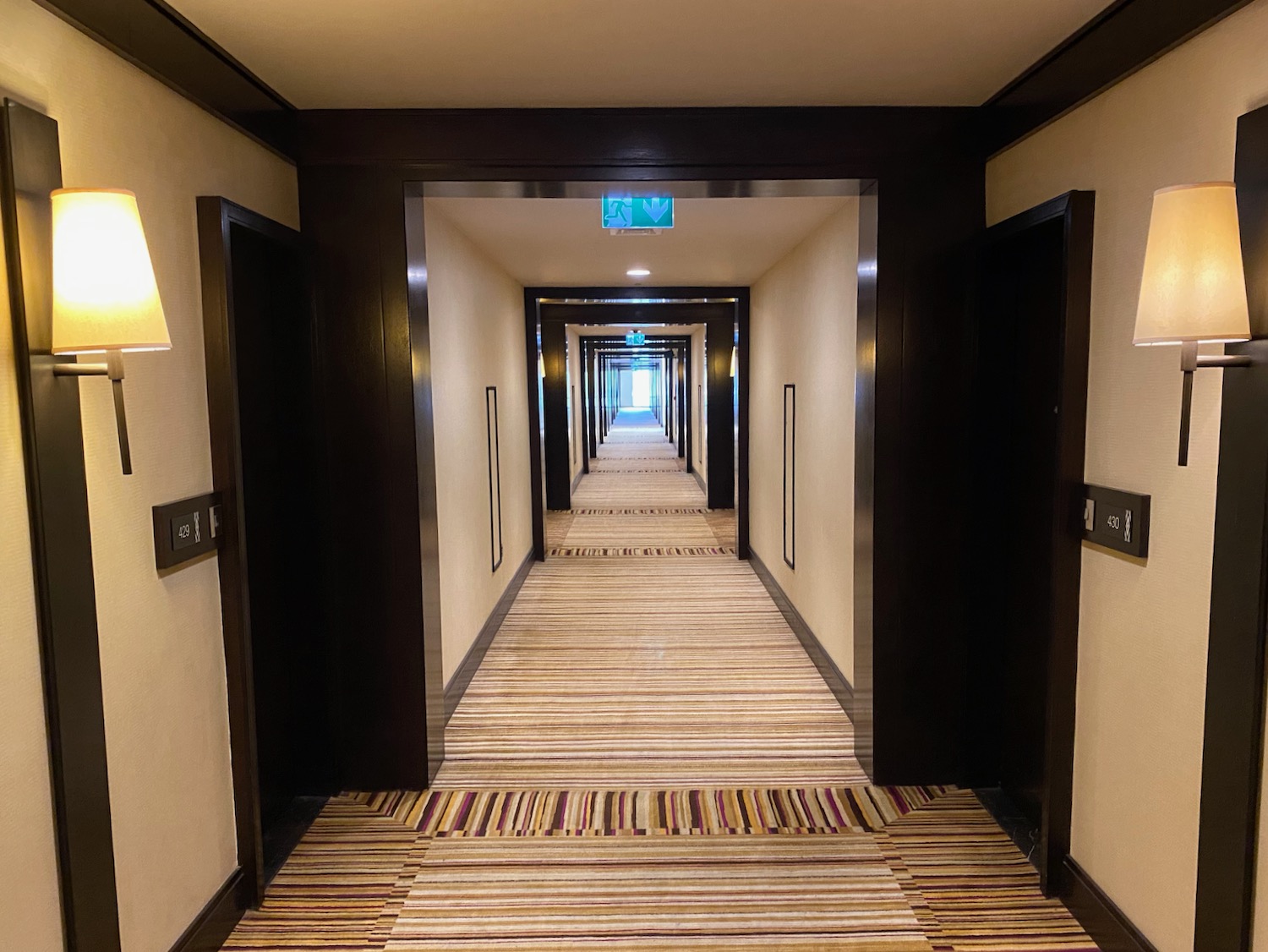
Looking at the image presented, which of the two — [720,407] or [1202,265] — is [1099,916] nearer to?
[1202,265]

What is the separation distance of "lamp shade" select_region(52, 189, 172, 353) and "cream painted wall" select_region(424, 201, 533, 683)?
6.00 feet

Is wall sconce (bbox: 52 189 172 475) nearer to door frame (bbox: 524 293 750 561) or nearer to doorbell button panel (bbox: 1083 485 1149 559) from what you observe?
doorbell button panel (bbox: 1083 485 1149 559)

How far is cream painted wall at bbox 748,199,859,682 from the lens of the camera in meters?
3.50

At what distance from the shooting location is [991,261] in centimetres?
270

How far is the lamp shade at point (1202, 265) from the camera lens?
57.9 inches

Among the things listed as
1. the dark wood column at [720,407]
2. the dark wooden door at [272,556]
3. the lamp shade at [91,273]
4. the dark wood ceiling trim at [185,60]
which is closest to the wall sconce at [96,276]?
the lamp shade at [91,273]

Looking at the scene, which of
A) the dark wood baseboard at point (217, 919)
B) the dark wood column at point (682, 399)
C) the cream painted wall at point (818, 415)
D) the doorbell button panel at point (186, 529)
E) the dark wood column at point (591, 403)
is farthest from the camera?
the dark wood column at point (591, 403)

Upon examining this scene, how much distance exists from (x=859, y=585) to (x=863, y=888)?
1027mm

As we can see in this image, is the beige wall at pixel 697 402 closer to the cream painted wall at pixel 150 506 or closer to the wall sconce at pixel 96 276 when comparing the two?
the cream painted wall at pixel 150 506

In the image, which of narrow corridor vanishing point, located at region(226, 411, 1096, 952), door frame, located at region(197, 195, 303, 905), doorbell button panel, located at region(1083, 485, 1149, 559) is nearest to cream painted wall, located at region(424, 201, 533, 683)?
narrow corridor vanishing point, located at region(226, 411, 1096, 952)

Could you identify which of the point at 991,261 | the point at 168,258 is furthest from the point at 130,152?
the point at 991,261

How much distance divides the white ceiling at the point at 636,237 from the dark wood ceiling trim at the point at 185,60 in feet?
3.01

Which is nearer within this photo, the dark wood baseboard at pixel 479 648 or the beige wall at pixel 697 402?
the dark wood baseboard at pixel 479 648

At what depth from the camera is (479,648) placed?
4359mm
